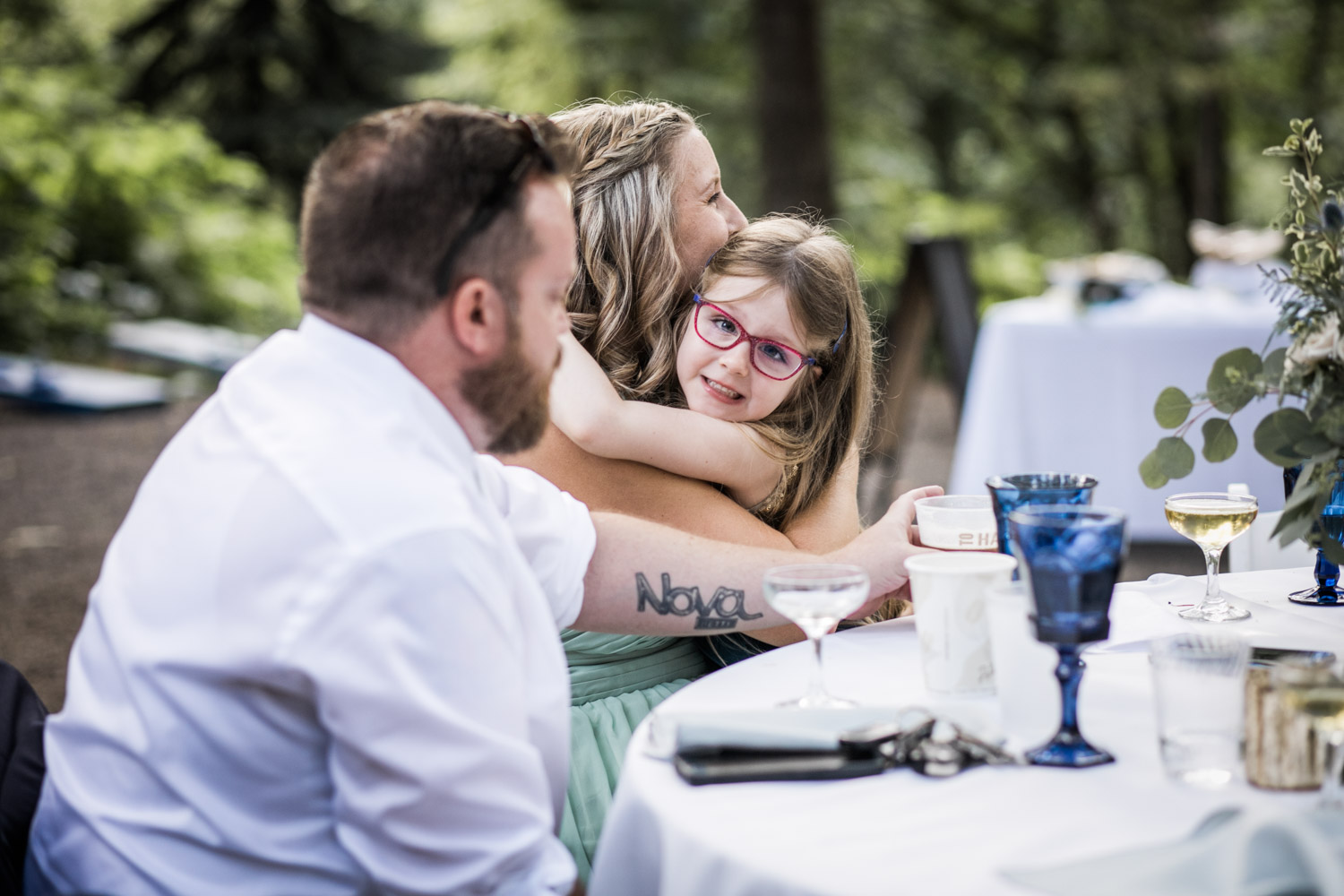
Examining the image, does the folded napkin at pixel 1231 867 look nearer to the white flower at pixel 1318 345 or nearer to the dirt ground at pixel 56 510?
the white flower at pixel 1318 345

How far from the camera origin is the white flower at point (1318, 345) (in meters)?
1.51

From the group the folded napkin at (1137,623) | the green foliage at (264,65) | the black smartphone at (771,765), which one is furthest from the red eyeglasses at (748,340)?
the green foliage at (264,65)

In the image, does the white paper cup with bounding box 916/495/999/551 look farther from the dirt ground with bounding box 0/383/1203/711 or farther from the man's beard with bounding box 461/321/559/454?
the dirt ground with bounding box 0/383/1203/711

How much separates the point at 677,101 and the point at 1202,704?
11.5m

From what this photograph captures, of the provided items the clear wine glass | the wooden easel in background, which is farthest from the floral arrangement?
the wooden easel in background

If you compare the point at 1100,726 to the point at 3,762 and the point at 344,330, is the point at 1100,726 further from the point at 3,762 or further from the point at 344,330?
the point at 3,762

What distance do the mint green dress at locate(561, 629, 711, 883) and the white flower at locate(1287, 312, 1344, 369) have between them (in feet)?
3.72

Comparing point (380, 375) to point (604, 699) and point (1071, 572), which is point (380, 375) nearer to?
point (1071, 572)

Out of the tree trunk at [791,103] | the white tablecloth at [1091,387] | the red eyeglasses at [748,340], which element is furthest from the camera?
the tree trunk at [791,103]

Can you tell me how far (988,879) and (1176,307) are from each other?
517 centimetres

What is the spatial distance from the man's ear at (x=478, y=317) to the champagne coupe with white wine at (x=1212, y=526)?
1071 mm

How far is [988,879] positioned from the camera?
1099 millimetres

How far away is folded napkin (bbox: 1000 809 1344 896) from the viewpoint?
3.40 feet

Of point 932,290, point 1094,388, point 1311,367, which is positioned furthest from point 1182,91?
point 1311,367
